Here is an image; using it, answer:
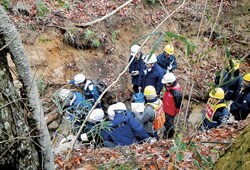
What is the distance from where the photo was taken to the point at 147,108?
6.74m

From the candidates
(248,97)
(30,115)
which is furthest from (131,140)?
(30,115)

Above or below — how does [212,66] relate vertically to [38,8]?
below

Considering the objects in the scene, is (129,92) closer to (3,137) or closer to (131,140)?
(131,140)

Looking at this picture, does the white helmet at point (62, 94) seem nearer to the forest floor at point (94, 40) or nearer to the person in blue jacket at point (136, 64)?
the forest floor at point (94, 40)

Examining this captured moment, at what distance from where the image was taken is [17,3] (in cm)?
914

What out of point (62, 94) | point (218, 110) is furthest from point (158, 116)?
point (62, 94)

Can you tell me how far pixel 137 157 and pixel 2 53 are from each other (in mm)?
2311

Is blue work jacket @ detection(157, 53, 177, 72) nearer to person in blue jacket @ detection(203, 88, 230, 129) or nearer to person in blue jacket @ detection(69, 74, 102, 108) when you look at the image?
person in blue jacket @ detection(69, 74, 102, 108)

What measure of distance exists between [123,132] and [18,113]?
326 centimetres

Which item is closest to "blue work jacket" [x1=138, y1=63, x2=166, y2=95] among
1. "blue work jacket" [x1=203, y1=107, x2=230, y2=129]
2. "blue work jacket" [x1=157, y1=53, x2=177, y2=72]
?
"blue work jacket" [x1=157, y1=53, x2=177, y2=72]

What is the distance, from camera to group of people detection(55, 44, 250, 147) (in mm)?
6039

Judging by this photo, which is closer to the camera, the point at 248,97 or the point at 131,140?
the point at 131,140

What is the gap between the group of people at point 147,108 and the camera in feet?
19.8

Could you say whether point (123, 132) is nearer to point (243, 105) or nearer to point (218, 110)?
point (218, 110)
